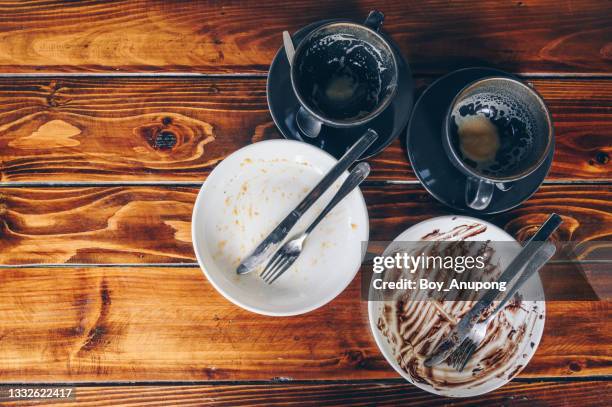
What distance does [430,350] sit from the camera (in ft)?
2.80

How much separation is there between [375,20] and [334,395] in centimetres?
62

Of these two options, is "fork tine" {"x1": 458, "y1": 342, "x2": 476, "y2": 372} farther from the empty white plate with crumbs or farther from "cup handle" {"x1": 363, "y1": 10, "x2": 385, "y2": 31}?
"cup handle" {"x1": 363, "y1": 10, "x2": 385, "y2": 31}

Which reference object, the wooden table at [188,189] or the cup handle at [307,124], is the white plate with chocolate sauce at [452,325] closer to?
the wooden table at [188,189]

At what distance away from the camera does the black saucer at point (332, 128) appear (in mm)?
807

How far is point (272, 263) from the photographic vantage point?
0.82 meters

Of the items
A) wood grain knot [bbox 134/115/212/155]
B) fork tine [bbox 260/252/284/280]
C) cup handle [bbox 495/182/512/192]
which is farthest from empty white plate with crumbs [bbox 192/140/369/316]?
cup handle [bbox 495/182/512/192]

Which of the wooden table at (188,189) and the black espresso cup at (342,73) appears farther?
the wooden table at (188,189)

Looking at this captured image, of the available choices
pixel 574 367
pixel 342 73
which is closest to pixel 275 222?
pixel 342 73

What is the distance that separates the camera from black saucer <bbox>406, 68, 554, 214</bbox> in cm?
80

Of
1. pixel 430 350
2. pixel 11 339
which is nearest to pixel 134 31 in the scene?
pixel 11 339

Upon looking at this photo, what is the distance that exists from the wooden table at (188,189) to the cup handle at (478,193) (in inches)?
3.2

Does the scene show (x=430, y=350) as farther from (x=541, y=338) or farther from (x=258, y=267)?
(x=258, y=267)

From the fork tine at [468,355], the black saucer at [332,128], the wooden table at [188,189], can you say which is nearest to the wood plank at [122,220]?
the wooden table at [188,189]

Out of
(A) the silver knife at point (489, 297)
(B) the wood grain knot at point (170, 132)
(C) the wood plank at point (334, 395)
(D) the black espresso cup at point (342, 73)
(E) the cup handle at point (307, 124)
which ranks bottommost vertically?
(C) the wood plank at point (334, 395)
